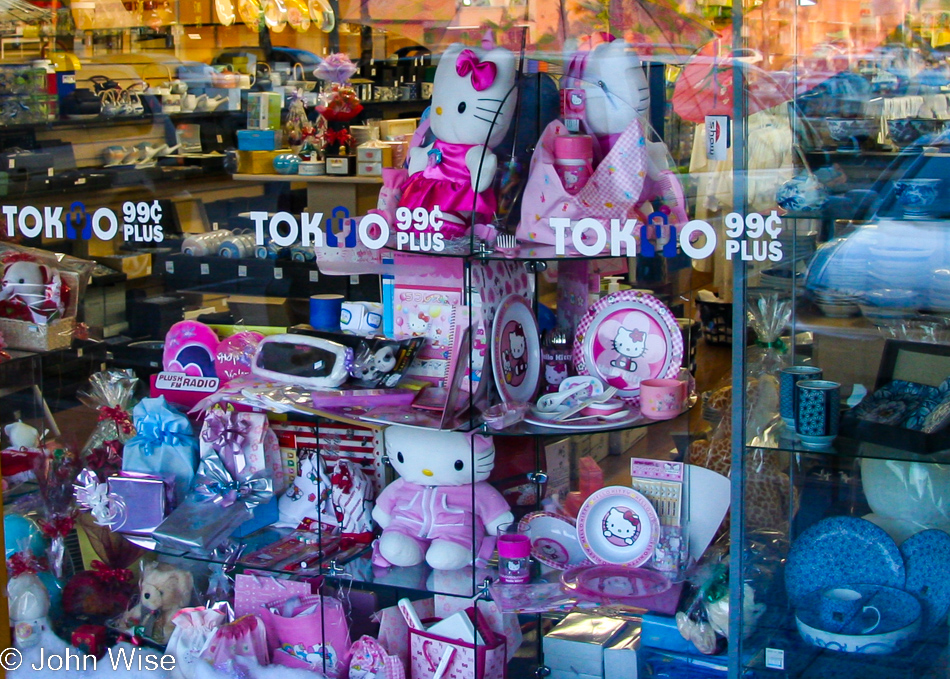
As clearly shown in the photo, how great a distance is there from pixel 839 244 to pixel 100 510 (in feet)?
6.35

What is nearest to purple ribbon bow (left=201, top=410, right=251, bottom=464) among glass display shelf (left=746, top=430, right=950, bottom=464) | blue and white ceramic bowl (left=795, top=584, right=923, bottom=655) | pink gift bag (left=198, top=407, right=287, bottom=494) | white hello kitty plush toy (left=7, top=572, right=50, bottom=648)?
pink gift bag (left=198, top=407, right=287, bottom=494)

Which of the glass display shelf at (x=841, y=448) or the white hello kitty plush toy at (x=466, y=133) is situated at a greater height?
the white hello kitty plush toy at (x=466, y=133)

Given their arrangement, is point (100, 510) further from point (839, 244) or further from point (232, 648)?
point (839, 244)

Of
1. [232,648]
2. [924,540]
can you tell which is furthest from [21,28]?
[924,540]

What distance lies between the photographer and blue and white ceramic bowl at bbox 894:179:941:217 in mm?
2014

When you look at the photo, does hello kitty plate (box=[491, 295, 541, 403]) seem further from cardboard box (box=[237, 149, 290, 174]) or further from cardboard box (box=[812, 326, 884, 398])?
cardboard box (box=[237, 149, 290, 174])

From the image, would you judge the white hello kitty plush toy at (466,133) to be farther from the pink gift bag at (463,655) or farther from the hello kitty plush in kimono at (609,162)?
the pink gift bag at (463,655)

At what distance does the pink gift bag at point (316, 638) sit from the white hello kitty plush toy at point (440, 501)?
205 millimetres

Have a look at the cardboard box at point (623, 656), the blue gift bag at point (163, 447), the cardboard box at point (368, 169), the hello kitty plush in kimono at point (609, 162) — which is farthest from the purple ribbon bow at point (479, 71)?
the cardboard box at point (623, 656)

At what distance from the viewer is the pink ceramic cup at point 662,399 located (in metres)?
2.31

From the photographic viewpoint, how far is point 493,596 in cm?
240

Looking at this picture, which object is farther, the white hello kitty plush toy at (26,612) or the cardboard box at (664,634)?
the white hello kitty plush toy at (26,612)

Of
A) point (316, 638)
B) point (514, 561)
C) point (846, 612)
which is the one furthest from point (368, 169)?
point (846, 612)

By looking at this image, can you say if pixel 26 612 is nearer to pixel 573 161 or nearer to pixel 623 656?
pixel 623 656
